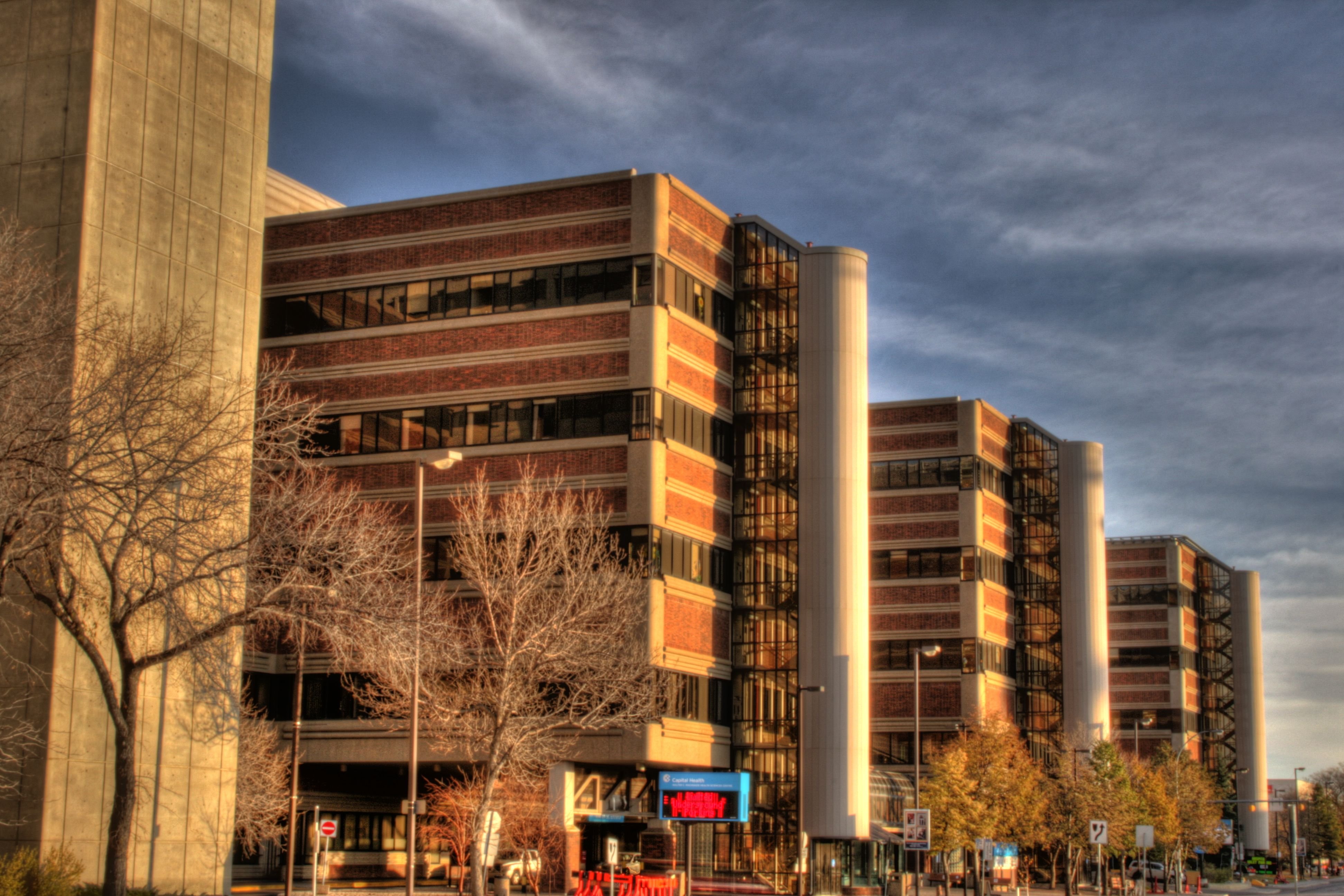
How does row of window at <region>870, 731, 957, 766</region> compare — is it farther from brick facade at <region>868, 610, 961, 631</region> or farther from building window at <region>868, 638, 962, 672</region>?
brick facade at <region>868, 610, 961, 631</region>

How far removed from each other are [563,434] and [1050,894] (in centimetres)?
4646

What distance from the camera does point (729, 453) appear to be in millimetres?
66000

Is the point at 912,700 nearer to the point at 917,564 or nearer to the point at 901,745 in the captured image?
the point at 901,745

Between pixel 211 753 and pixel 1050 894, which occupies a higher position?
pixel 211 753

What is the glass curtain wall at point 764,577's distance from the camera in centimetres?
6556

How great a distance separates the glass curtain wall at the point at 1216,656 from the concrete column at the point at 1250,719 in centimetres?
91

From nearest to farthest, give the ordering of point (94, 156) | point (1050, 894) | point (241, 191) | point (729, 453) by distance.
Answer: point (94, 156), point (241, 191), point (729, 453), point (1050, 894)

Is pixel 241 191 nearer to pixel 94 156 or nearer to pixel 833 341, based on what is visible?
pixel 94 156

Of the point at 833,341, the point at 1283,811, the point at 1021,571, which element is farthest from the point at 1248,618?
the point at 833,341

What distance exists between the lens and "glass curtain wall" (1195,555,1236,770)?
487 feet

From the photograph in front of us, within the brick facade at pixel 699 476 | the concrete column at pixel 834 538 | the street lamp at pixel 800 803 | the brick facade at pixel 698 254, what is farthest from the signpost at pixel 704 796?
the brick facade at pixel 698 254

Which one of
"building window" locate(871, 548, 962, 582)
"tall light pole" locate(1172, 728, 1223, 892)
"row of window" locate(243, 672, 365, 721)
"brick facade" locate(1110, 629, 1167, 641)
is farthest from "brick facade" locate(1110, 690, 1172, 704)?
"row of window" locate(243, 672, 365, 721)

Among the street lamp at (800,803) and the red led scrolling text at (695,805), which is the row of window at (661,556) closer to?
the street lamp at (800,803)

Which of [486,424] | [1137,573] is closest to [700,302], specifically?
[486,424]
